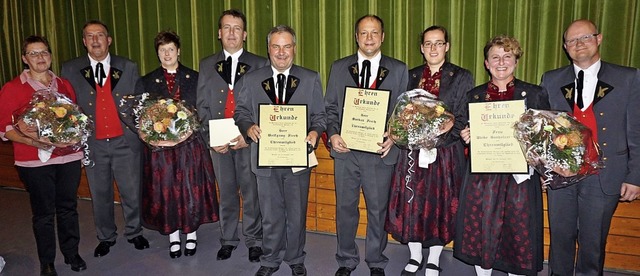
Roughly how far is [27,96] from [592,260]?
3.75 m

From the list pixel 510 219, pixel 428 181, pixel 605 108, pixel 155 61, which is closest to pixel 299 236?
pixel 428 181

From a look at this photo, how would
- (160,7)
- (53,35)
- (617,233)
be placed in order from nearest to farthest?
(617,233) → (160,7) → (53,35)

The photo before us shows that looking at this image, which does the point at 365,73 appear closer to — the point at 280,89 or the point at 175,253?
the point at 280,89

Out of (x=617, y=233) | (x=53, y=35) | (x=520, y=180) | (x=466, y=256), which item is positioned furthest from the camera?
(x=53, y=35)

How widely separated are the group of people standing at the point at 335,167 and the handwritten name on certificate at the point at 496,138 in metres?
0.09

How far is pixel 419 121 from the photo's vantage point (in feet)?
8.57

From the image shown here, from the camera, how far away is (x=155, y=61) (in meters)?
4.96

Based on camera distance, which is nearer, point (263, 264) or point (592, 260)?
point (592, 260)

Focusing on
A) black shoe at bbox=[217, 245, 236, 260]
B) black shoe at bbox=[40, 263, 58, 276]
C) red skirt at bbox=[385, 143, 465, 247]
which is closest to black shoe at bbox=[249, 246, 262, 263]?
black shoe at bbox=[217, 245, 236, 260]

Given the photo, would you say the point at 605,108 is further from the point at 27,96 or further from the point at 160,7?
the point at 160,7

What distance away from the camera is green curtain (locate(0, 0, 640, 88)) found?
3314mm

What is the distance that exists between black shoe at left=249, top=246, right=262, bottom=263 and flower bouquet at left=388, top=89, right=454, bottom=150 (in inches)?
60.3

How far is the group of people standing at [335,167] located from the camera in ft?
8.67

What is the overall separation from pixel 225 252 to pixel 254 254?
0.83 ft
